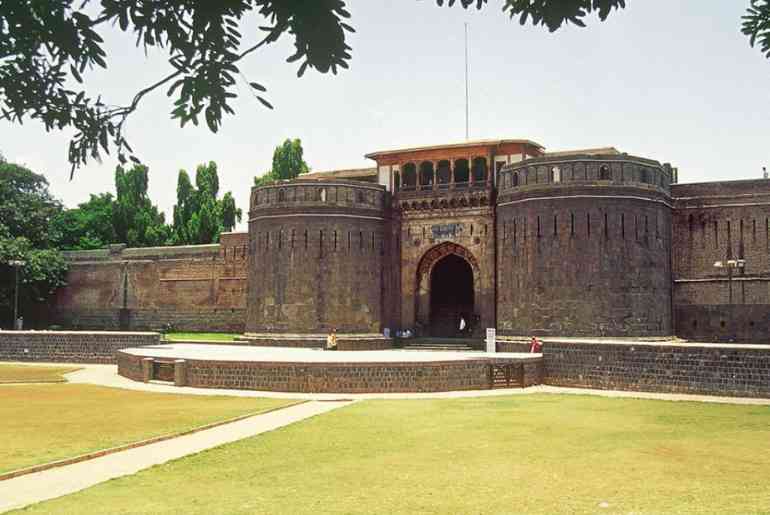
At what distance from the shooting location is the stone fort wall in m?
37.6

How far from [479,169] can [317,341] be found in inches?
346

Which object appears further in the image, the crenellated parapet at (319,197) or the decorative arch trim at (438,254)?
the decorative arch trim at (438,254)

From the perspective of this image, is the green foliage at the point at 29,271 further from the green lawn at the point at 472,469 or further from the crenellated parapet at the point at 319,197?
the green lawn at the point at 472,469

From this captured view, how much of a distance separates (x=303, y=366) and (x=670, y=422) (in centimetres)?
832

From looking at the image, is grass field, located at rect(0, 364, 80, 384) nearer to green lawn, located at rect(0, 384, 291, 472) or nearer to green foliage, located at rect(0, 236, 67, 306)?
green lawn, located at rect(0, 384, 291, 472)

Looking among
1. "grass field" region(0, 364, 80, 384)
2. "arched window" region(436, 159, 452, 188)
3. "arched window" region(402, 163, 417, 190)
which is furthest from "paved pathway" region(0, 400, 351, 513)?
"arched window" region(402, 163, 417, 190)

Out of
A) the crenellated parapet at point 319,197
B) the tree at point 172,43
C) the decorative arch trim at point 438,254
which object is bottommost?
the tree at point 172,43

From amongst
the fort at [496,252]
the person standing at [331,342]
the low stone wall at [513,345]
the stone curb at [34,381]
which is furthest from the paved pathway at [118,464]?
the fort at [496,252]

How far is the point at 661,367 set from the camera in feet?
61.1

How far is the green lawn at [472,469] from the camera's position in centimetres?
788

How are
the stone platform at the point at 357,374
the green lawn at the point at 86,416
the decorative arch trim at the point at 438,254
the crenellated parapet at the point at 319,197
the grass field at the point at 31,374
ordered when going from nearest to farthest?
the green lawn at the point at 86,416, the stone platform at the point at 357,374, the grass field at the point at 31,374, the crenellated parapet at the point at 319,197, the decorative arch trim at the point at 438,254

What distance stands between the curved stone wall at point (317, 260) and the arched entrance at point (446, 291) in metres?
1.70

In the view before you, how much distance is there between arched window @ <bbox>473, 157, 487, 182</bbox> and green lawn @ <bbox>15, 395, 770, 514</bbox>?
17.3m

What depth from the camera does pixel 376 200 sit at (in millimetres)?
32062
